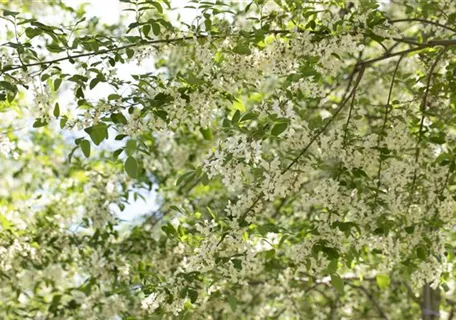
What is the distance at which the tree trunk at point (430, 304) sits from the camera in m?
5.44

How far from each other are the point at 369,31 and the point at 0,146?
1.80m

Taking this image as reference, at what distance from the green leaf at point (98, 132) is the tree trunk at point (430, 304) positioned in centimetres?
358

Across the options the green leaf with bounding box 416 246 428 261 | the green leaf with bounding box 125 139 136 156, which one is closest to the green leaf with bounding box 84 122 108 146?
the green leaf with bounding box 125 139 136 156

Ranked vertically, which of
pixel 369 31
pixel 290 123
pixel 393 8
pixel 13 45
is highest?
pixel 393 8

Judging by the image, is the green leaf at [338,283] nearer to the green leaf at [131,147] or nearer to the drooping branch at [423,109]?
the drooping branch at [423,109]

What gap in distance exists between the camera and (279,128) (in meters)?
2.53

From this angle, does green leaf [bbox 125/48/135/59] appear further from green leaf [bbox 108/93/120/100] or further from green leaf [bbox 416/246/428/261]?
green leaf [bbox 416/246/428/261]

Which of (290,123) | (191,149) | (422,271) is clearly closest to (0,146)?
(290,123)

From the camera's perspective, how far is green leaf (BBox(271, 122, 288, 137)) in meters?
2.52

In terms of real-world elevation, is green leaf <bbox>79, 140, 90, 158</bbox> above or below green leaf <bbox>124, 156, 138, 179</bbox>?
above

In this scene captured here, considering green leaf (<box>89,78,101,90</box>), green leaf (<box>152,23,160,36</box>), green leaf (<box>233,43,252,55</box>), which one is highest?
green leaf (<box>152,23,160,36</box>)

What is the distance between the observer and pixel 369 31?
115 inches

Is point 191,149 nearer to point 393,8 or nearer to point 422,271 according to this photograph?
point 393,8

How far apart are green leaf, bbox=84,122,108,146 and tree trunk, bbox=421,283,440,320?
3.58 meters
